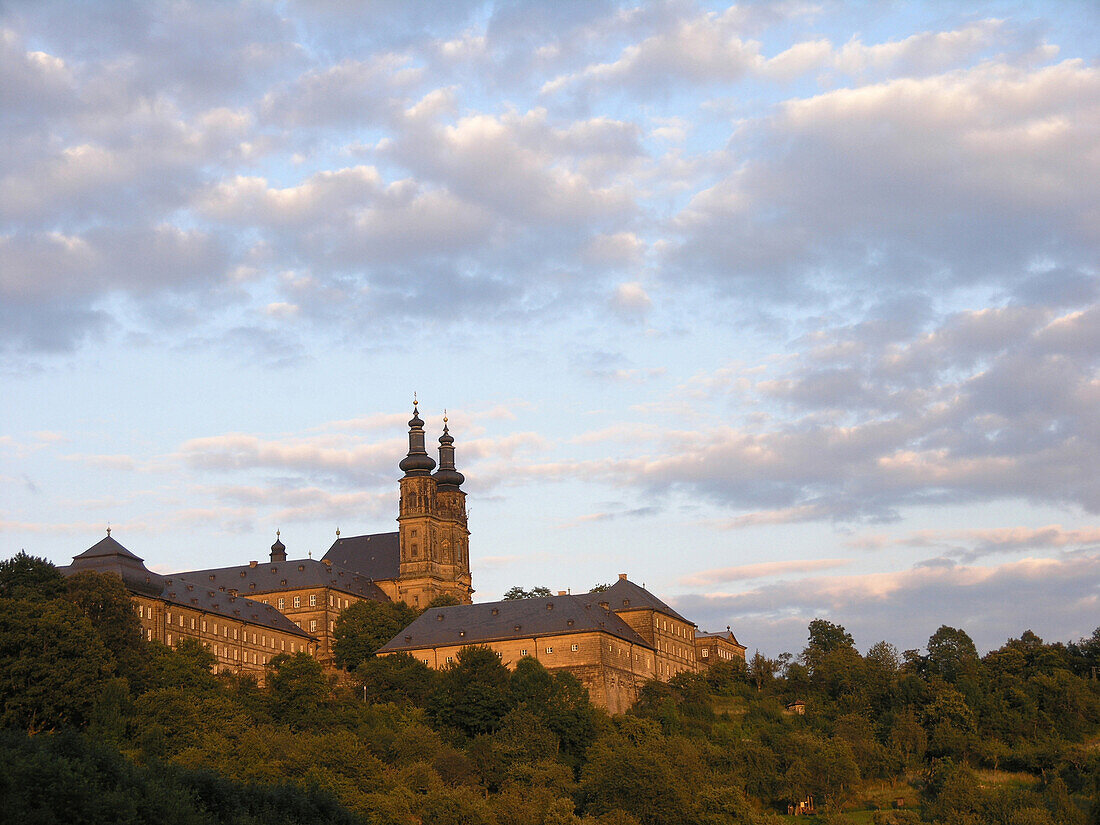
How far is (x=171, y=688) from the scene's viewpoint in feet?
320

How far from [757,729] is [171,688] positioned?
Result: 4619 cm

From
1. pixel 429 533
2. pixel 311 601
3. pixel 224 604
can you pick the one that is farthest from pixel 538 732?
pixel 429 533

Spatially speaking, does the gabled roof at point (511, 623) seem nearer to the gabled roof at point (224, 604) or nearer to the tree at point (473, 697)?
the tree at point (473, 697)

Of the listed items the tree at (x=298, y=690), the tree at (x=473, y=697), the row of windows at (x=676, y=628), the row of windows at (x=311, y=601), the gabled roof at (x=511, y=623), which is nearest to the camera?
the tree at (x=298, y=690)

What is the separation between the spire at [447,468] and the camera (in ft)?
600

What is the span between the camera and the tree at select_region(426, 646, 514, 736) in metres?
110

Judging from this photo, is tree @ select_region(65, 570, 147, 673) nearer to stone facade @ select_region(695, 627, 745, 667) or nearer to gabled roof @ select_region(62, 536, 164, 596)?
gabled roof @ select_region(62, 536, 164, 596)

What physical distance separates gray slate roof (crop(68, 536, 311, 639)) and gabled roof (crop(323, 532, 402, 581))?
26.0 m

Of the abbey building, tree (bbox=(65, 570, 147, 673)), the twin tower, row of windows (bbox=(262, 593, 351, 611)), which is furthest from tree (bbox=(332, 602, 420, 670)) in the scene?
tree (bbox=(65, 570, 147, 673))

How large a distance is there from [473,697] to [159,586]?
3500 cm

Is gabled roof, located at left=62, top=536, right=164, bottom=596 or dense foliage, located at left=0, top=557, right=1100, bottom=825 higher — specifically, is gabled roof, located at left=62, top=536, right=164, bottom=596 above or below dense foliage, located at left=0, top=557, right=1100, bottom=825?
above

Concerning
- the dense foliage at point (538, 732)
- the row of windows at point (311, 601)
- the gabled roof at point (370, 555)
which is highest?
the gabled roof at point (370, 555)

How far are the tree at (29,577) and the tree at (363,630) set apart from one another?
38214 mm

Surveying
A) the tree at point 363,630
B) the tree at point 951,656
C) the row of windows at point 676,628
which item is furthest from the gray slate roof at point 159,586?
the tree at point 951,656
